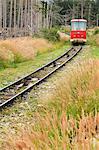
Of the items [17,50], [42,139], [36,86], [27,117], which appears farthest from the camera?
[17,50]

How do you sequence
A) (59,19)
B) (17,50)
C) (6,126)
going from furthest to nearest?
(59,19) < (17,50) < (6,126)

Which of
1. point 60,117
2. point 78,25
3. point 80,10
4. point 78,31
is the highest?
point 80,10

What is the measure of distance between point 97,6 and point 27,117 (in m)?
109

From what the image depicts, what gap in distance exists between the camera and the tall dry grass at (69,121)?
4230 millimetres

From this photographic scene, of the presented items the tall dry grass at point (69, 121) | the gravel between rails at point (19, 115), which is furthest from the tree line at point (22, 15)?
the tall dry grass at point (69, 121)

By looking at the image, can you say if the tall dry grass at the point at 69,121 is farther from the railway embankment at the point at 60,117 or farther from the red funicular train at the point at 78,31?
the red funicular train at the point at 78,31

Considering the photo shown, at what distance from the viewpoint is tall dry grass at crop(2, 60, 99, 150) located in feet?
13.9

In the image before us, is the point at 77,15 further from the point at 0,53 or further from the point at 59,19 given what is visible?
the point at 0,53

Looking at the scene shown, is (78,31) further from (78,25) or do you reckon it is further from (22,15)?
(22,15)

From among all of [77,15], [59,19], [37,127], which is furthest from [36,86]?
[77,15]

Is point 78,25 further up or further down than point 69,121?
further up

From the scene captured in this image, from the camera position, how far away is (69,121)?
524 centimetres

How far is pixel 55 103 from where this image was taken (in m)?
8.88

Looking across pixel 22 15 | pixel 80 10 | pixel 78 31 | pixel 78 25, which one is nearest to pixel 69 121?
pixel 78 31
